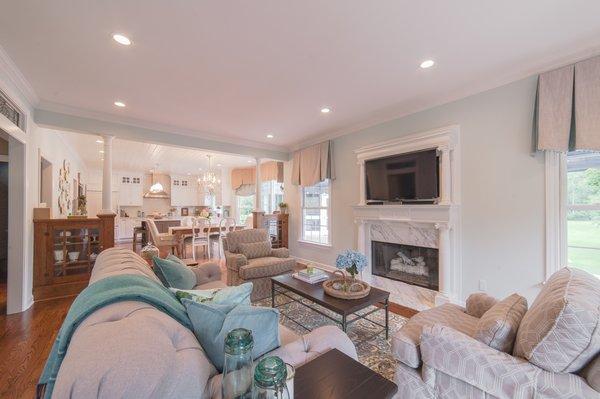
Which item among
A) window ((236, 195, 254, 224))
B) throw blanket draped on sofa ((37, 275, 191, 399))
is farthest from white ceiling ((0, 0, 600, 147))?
window ((236, 195, 254, 224))

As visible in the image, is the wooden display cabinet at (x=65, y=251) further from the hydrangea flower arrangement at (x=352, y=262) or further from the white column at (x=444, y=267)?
the white column at (x=444, y=267)

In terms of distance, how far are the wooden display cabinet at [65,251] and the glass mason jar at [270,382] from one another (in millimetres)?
4094

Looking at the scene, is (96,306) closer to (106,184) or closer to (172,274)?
(172,274)

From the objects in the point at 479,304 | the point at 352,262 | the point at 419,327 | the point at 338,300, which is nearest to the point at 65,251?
the point at 338,300

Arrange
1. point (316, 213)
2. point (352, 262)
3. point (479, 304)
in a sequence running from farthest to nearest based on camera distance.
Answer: point (316, 213)
point (352, 262)
point (479, 304)

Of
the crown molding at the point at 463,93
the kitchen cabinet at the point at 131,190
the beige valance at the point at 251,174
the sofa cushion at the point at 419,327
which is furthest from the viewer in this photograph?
the kitchen cabinet at the point at 131,190

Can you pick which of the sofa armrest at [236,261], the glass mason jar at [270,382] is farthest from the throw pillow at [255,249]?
the glass mason jar at [270,382]

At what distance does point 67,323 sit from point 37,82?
3.28 metres

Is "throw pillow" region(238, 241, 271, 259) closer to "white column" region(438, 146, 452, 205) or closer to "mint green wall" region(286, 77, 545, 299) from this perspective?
"white column" region(438, 146, 452, 205)

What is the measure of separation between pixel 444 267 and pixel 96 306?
3.31 m

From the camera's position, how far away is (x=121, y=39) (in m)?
2.08

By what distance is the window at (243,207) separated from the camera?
9328mm

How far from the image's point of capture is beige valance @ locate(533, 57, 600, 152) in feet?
7.16

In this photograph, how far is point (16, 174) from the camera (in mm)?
3000
